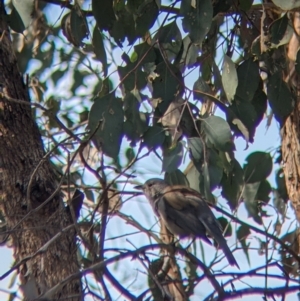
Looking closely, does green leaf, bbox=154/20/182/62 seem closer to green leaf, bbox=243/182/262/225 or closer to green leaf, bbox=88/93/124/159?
green leaf, bbox=88/93/124/159

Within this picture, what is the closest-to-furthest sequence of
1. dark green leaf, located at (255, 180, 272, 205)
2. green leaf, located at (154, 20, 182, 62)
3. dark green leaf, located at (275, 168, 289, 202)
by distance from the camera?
green leaf, located at (154, 20, 182, 62) < dark green leaf, located at (255, 180, 272, 205) < dark green leaf, located at (275, 168, 289, 202)

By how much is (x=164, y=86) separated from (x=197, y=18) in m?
0.43

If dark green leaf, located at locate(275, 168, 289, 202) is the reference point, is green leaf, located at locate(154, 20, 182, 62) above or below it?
below

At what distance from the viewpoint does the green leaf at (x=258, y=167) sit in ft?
16.2

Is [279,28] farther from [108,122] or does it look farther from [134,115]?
[108,122]

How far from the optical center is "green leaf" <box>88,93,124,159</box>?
3.53m

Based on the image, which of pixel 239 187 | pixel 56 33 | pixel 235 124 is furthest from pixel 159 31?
pixel 56 33

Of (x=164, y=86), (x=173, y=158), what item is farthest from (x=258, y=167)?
(x=173, y=158)

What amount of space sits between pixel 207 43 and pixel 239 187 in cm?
87

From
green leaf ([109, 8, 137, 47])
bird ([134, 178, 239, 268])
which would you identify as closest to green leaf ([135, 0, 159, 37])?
green leaf ([109, 8, 137, 47])

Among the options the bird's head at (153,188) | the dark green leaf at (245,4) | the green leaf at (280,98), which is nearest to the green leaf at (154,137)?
the green leaf at (280,98)

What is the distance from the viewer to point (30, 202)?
3.60m

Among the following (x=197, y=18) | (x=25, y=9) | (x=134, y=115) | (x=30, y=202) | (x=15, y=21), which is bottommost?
(x=30, y=202)

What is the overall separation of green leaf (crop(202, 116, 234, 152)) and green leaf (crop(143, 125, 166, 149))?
232mm
